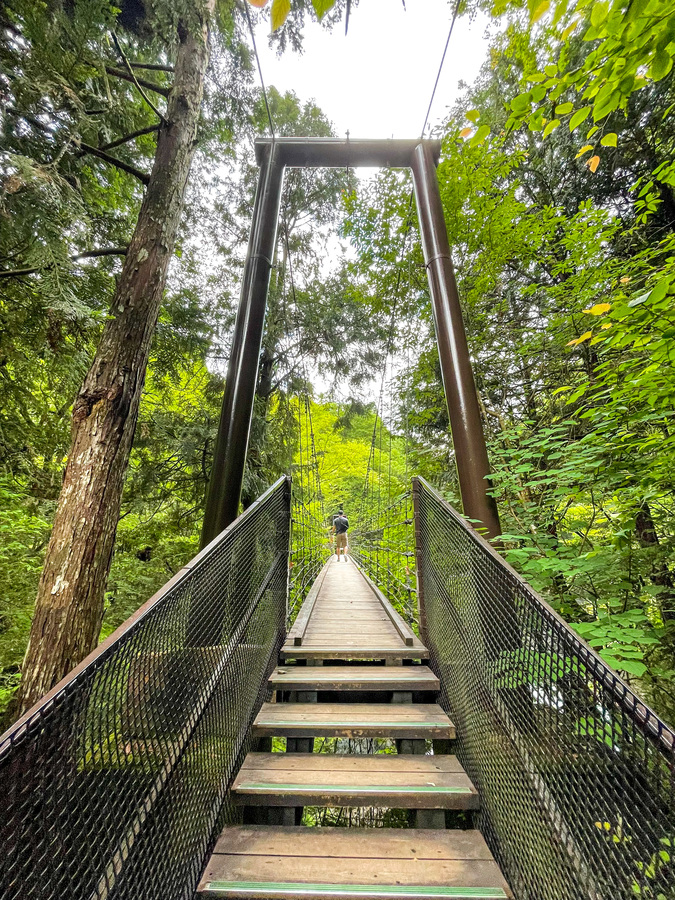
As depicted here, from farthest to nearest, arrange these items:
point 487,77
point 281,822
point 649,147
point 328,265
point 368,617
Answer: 1. point 328,265
2. point 487,77
3. point 649,147
4. point 368,617
5. point 281,822

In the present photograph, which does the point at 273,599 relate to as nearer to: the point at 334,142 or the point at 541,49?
the point at 334,142

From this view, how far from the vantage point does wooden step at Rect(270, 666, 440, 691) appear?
171cm

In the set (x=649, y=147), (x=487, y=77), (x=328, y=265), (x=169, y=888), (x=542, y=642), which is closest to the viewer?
(x=169, y=888)

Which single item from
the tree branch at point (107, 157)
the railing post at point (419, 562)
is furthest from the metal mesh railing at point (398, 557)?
the tree branch at point (107, 157)

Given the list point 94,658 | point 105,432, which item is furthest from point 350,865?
point 105,432

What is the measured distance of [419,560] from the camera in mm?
2312

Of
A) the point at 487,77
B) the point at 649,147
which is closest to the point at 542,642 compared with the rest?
the point at 649,147

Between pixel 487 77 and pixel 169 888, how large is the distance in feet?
27.4

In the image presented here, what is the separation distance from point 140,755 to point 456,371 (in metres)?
2.41

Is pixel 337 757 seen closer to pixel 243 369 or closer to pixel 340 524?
pixel 243 369

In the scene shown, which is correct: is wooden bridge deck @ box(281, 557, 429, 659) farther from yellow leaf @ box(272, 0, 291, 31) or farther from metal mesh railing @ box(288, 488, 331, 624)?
yellow leaf @ box(272, 0, 291, 31)

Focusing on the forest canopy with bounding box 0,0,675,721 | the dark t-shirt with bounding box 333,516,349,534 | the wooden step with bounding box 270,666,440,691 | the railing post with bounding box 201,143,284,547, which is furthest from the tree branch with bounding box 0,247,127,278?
the dark t-shirt with bounding box 333,516,349,534

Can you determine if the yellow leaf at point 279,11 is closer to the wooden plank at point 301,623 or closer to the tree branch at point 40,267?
the tree branch at point 40,267

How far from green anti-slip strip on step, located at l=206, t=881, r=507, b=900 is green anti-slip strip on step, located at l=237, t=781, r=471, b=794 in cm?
24
